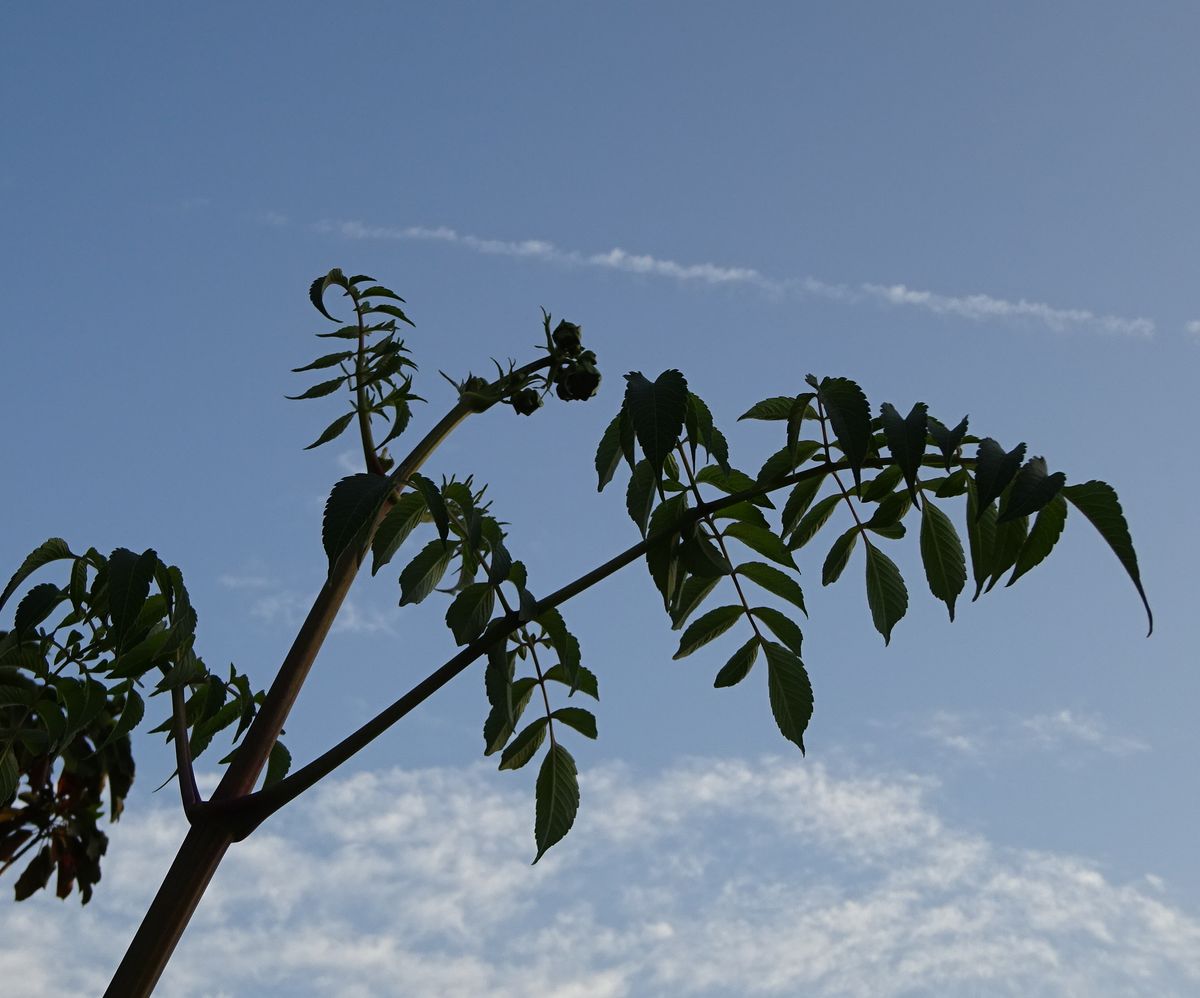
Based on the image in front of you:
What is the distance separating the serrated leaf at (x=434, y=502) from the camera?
156 centimetres

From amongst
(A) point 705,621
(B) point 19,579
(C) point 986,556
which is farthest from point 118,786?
(C) point 986,556

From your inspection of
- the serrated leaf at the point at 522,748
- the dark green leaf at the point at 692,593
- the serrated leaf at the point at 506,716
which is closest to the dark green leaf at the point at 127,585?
the serrated leaf at the point at 506,716

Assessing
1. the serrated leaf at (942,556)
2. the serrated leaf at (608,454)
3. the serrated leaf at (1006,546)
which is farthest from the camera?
the serrated leaf at (608,454)

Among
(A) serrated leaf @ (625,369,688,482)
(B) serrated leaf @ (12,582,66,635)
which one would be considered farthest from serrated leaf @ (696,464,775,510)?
(B) serrated leaf @ (12,582,66,635)

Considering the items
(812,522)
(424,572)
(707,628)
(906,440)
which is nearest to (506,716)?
(424,572)

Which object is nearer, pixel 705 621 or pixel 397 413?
pixel 705 621

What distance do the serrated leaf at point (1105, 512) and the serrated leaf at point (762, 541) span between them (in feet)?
1.53

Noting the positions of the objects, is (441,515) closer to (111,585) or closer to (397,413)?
(111,585)

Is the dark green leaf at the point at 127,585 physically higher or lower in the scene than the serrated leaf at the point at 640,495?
lower

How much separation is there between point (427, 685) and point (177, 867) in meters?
0.40

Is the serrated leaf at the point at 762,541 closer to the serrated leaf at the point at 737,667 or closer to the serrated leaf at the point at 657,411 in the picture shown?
the serrated leaf at the point at 737,667

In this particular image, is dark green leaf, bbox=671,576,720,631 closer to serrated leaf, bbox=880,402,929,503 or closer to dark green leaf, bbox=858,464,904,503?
dark green leaf, bbox=858,464,904,503

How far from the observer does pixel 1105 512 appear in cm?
159

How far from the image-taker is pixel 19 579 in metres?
1.86
